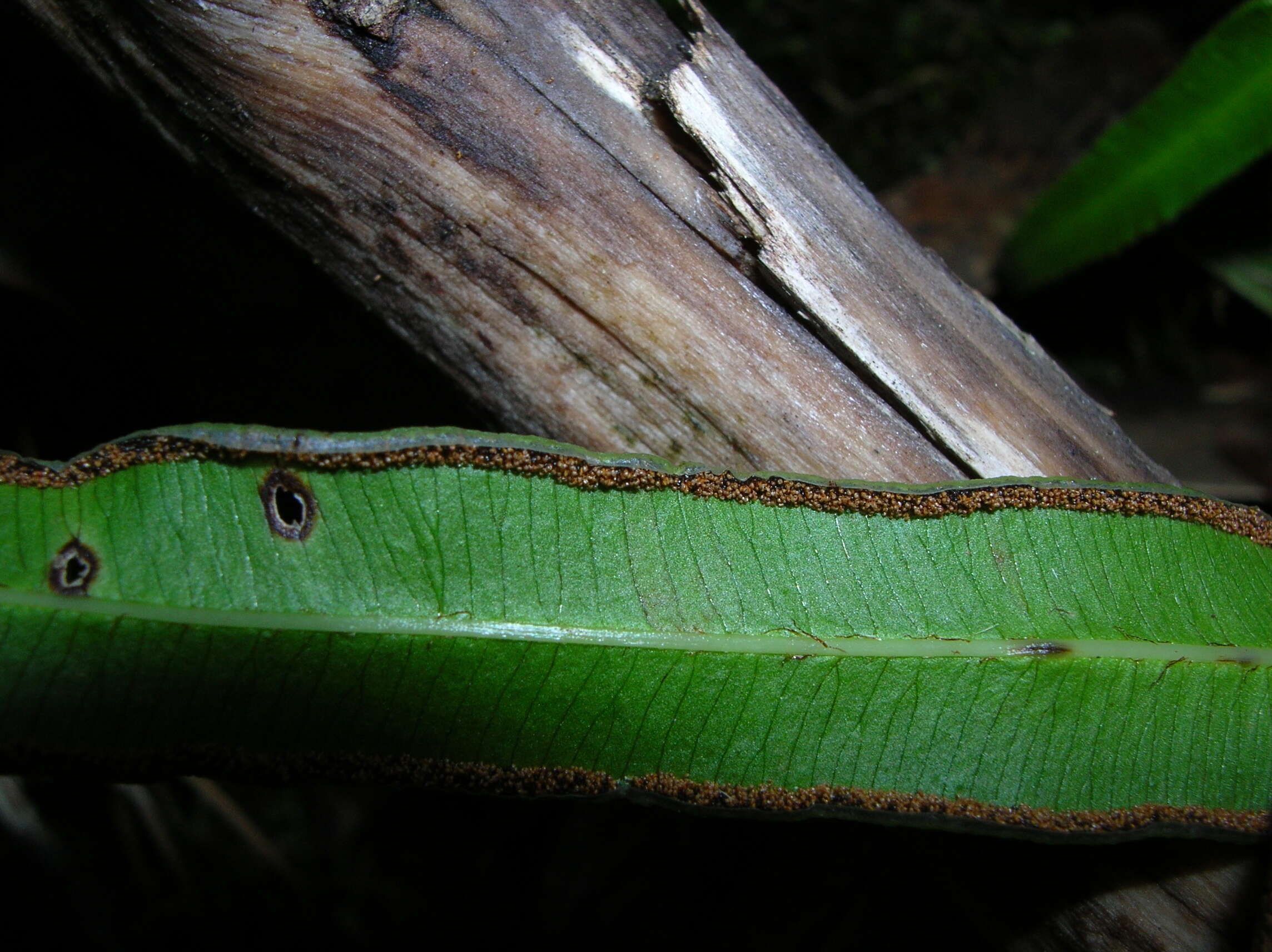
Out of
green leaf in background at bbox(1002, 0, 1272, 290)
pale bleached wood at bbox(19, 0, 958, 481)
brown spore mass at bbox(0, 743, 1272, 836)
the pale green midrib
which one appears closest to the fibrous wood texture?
pale bleached wood at bbox(19, 0, 958, 481)

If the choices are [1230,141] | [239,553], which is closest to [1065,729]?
[239,553]

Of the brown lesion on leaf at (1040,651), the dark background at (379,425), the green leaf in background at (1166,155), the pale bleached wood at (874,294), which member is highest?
the green leaf in background at (1166,155)

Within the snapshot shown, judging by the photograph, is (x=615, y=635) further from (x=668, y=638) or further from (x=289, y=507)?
A: (x=289, y=507)

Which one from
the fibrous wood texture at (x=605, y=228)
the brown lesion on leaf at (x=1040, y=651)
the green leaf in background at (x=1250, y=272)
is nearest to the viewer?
the brown lesion on leaf at (x=1040, y=651)

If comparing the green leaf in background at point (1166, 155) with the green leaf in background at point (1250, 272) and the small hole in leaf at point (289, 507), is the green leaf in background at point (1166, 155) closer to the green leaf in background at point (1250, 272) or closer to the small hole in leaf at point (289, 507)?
the green leaf in background at point (1250, 272)

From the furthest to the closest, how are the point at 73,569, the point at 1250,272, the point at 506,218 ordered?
the point at 1250,272
the point at 506,218
the point at 73,569

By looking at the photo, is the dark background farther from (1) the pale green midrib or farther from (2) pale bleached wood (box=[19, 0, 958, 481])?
(1) the pale green midrib

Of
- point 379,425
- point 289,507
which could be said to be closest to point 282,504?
point 289,507

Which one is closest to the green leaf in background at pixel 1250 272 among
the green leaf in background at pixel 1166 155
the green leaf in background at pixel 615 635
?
the green leaf in background at pixel 1166 155
